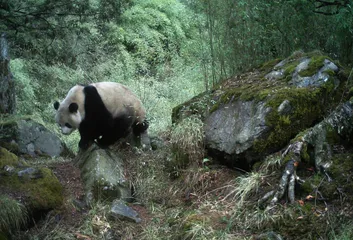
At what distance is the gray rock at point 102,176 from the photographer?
5.90m

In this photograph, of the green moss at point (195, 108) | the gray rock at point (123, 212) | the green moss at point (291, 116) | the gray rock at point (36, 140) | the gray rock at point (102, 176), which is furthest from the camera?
the gray rock at point (36, 140)

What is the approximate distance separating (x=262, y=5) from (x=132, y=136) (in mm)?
2877

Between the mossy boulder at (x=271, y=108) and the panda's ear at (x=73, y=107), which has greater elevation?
the panda's ear at (x=73, y=107)

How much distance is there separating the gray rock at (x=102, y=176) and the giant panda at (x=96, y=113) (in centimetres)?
27

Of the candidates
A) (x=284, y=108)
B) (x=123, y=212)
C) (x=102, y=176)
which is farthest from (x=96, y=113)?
(x=284, y=108)

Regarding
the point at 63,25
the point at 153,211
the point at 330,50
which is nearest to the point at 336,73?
the point at 330,50

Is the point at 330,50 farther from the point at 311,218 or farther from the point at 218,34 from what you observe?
the point at 311,218

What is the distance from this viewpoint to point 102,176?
6.01 m

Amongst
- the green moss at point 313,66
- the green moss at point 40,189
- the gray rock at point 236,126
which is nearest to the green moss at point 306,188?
the gray rock at point 236,126

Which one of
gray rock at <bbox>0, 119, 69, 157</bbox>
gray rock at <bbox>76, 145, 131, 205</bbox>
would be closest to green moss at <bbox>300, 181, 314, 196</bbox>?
gray rock at <bbox>76, 145, 131, 205</bbox>

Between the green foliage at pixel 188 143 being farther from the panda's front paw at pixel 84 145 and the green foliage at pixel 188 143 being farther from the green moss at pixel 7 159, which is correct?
the green moss at pixel 7 159

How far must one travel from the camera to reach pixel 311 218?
14.6 feet

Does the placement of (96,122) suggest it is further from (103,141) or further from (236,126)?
(236,126)

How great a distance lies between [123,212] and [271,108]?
2.23m
